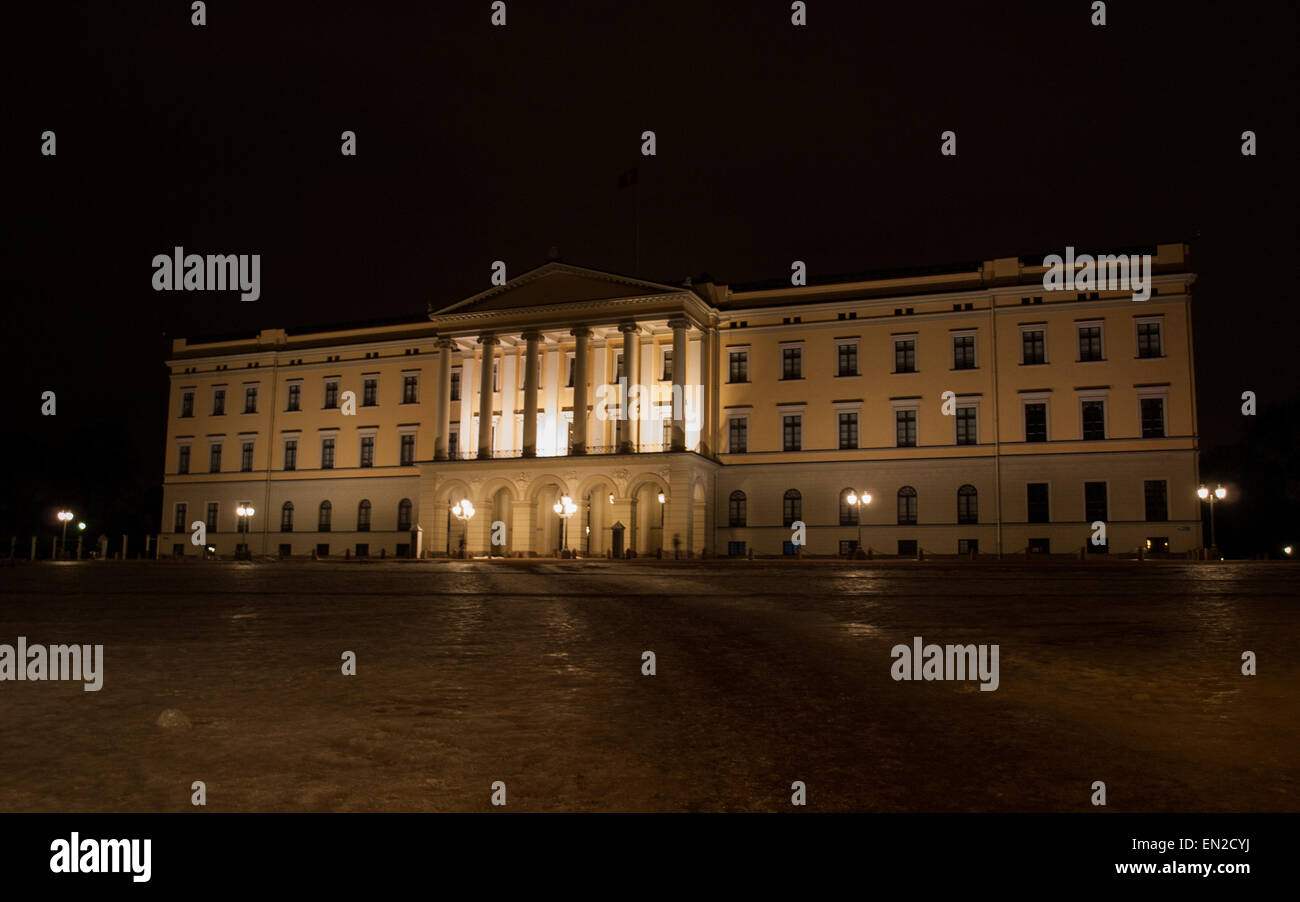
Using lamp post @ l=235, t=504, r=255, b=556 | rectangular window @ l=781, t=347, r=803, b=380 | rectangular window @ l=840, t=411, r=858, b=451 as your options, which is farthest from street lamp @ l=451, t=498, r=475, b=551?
rectangular window @ l=840, t=411, r=858, b=451

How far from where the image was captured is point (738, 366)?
5241cm

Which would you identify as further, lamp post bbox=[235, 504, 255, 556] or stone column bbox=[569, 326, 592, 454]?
lamp post bbox=[235, 504, 255, 556]

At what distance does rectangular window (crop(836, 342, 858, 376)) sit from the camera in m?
50.2

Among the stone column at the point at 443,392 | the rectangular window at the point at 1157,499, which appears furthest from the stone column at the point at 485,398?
the rectangular window at the point at 1157,499

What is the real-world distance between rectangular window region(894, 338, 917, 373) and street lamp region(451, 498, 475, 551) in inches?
912

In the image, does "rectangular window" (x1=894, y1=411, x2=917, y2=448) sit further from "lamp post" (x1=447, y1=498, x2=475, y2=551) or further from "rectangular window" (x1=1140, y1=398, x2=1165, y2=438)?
"lamp post" (x1=447, y1=498, x2=475, y2=551)

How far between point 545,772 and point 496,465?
47.8 metres

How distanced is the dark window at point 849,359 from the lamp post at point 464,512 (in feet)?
68.0

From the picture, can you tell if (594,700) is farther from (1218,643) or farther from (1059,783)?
(1218,643)

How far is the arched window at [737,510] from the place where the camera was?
167 feet

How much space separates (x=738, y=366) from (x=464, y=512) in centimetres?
1681

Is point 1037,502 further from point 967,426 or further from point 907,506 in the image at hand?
point 907,506

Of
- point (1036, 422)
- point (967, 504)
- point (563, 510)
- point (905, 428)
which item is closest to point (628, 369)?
point (563, 510)
